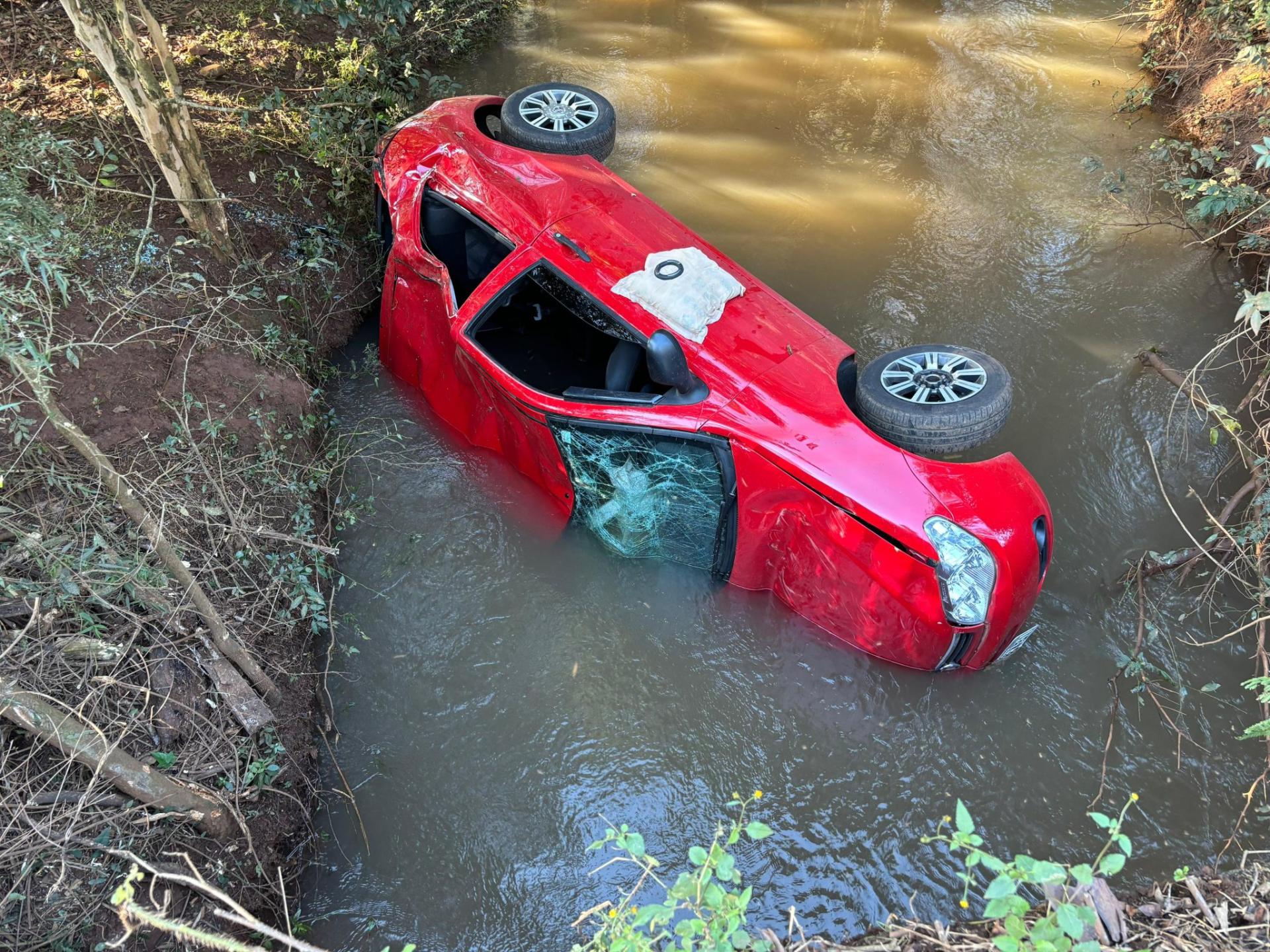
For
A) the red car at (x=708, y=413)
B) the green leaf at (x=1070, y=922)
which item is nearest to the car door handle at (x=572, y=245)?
the red car at (x=708, y=413)

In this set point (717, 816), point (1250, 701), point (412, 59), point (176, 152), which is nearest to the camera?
point (717, 816)

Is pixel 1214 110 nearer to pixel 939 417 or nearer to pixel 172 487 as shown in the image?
pixel 939 417

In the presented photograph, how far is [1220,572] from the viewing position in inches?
177

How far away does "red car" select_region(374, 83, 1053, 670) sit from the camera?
12.9 feet

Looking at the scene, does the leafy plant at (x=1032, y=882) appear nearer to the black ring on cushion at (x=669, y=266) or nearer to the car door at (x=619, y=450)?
the car door at (x=619, y=450)

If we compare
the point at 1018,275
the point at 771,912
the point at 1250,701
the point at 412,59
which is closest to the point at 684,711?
Result: the point at 771,912

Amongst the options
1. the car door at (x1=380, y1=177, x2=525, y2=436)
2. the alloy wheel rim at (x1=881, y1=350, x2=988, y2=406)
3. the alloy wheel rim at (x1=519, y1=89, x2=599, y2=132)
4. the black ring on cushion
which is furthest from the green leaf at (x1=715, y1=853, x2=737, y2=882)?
the alloy wheel rim at (x1=519, y1=89, x2=599, y2=132)

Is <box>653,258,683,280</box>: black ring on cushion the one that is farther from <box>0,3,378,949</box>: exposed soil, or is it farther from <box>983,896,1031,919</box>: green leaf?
<box>983,896,1031,919</box>: green leaf

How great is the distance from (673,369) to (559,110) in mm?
2490

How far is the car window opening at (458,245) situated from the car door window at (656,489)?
1.39 metres

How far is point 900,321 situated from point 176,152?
16.1 feet

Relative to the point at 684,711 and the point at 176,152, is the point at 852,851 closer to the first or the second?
the point at 684,711

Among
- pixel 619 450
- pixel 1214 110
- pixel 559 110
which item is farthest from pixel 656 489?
pixel 1214 110

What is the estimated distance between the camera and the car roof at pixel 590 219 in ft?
14.3
